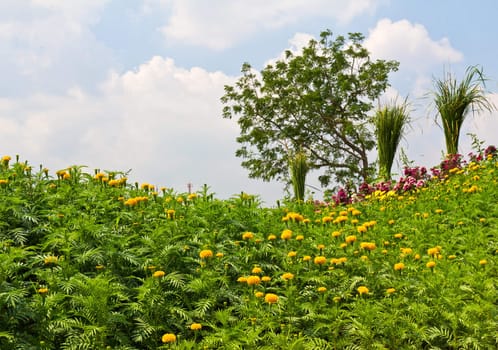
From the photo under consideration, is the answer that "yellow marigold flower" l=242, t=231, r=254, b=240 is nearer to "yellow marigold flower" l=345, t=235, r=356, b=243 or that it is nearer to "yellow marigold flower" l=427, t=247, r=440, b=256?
"yellow marigold flower" l=345, t=235, r=356, b=243

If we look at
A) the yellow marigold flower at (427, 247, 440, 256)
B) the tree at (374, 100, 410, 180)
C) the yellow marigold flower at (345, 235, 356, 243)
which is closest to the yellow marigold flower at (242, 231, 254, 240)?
the yellow marigold flower at (345, 235, 356, 243)

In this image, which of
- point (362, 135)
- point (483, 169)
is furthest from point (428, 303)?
point (362, 135)

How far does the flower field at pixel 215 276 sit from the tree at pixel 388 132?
6.53 m

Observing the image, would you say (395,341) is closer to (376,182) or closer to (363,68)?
(376,182)

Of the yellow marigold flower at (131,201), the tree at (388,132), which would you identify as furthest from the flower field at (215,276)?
the tree at (388,132)

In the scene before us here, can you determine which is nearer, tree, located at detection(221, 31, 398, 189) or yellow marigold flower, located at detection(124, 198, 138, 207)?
yellow marigold flower, located at detection(124, 198, 138, 207)

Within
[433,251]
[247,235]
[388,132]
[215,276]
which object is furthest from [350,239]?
[388,132]

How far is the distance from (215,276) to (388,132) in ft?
30.2

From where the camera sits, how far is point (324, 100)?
20844mm

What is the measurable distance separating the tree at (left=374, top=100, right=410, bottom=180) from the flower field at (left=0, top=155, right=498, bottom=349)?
653 centimetres

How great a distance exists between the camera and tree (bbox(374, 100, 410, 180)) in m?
12.6

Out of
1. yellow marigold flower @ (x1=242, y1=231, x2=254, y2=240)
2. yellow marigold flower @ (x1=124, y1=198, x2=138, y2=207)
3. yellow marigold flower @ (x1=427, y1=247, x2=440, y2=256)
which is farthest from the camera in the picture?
yellow marigold flower @ (x1=124, y1=198, x2=138, y2=207)

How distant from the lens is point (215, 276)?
4.38 m

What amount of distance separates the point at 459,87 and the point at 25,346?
37.1 feet
